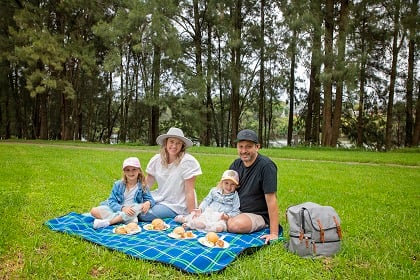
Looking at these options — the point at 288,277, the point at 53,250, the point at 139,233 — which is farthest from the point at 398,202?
the point at 53,250

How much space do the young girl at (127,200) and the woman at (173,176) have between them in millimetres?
199

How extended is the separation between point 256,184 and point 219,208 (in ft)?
1.93

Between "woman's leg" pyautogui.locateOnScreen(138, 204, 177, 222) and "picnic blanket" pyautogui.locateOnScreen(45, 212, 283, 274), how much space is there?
Result: 0.21 meters

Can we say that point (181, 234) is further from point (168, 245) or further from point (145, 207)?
point (145, 207)

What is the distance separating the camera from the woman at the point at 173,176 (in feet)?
16.4

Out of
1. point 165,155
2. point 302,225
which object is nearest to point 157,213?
point 165,155

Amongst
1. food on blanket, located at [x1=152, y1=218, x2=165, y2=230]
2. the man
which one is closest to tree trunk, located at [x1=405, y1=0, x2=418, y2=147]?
the man

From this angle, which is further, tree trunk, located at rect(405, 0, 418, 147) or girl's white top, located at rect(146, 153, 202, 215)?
tree trunk, located at rect(405, 0, 418, 147)

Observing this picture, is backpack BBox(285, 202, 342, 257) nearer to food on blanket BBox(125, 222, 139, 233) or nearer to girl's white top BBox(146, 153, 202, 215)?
girl's white top BBox(146, 153, 202, 215)

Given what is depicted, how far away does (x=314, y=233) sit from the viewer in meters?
3.69

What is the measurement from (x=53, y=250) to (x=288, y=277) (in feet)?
7.85

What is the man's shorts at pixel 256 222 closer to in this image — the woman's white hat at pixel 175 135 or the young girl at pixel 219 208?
the young girl at pixel 219 208

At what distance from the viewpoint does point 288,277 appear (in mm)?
3146

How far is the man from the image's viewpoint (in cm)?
422
